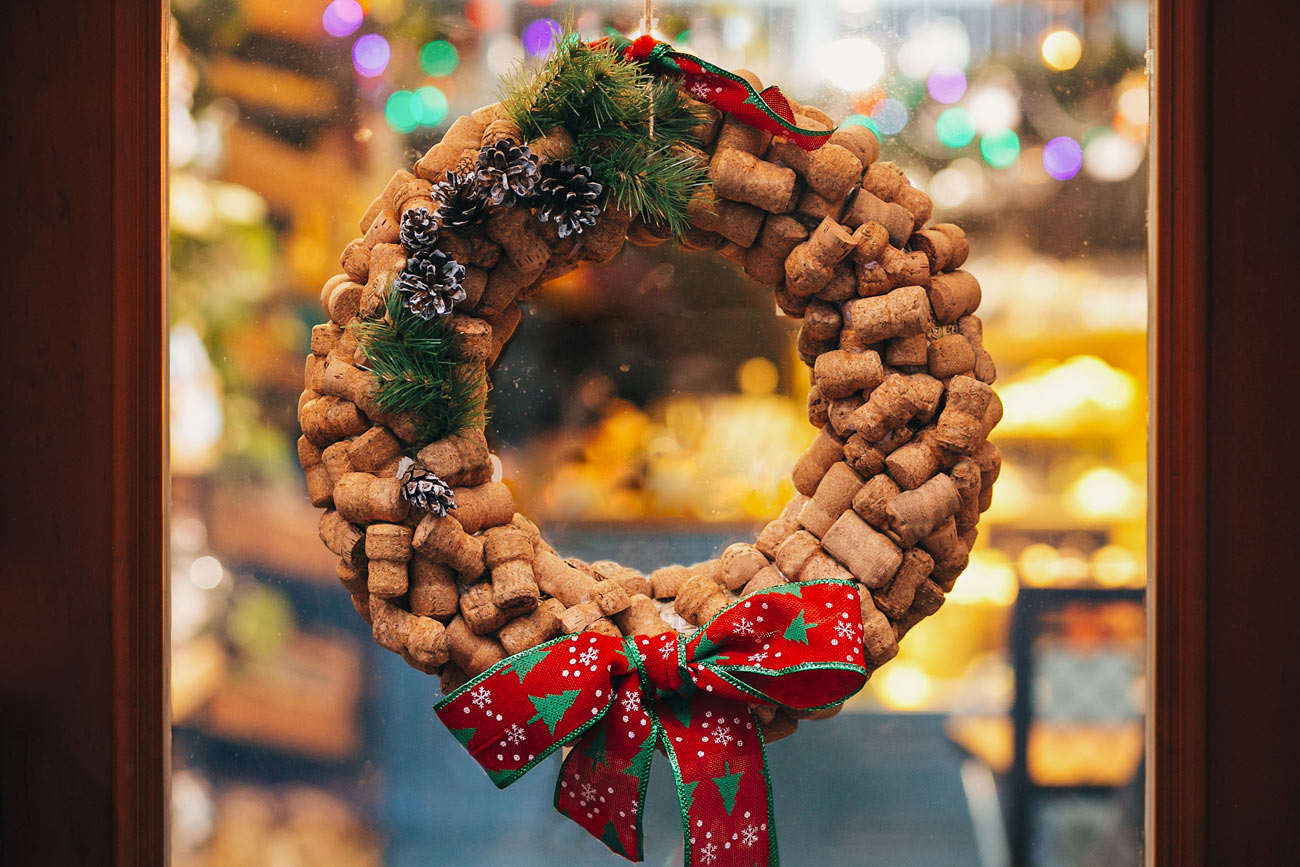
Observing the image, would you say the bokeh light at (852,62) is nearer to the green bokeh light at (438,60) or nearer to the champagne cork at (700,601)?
the green bokeh light at (438,60)

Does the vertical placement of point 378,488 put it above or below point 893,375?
below

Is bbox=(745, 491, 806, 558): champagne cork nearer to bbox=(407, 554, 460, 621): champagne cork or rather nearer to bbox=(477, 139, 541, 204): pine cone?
bbox=(407, 554, 460, 621): champagne cork

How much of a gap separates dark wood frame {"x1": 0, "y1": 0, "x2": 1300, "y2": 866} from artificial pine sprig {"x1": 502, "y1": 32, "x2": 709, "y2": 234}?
1.71 ft

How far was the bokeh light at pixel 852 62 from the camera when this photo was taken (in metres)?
1.14

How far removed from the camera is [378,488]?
0.95m

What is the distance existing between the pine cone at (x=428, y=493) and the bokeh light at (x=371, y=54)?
57 cm

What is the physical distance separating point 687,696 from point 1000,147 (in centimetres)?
79
